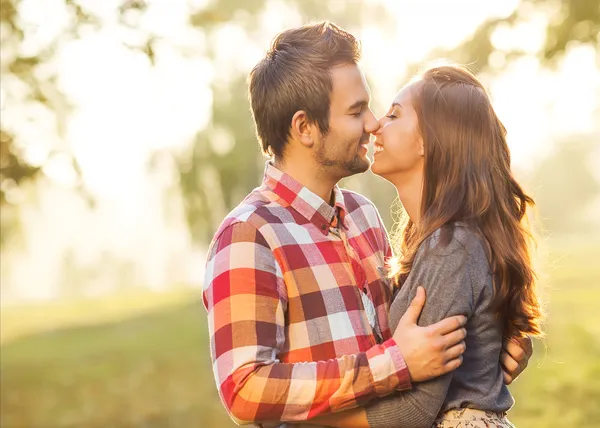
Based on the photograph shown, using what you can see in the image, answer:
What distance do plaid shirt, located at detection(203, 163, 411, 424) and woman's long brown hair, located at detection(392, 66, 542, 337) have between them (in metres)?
0.20

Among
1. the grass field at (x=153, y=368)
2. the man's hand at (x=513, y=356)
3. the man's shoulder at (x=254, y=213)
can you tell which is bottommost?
the grass field at (x=153, y=368)

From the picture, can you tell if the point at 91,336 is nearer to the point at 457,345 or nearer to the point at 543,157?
the point at 457,345

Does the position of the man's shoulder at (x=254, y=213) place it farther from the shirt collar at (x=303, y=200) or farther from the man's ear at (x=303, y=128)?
the man's ear at (x=303, y=128)

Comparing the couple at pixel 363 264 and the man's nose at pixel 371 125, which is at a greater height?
the man's nose at pixel 371 125

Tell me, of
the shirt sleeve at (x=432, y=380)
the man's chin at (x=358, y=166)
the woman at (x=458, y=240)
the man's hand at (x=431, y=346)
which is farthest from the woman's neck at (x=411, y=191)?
the man's hand at (x=431, y=346)

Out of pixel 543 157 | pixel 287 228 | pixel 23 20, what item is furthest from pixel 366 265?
pixel 543 157

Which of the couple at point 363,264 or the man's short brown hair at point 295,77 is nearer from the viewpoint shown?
the couple at point 363,264

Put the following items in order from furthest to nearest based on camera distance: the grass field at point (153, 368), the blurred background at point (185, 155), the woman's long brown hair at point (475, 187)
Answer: the grass field at point (153, 368), the blurred background at point (185, 155), the woman's long brown hair at point (475, 187)

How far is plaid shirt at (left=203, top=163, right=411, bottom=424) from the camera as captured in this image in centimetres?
259

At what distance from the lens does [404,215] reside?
132 inches

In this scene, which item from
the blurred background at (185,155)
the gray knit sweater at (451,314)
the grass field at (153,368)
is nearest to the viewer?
the gray knit sweater at (451,314)

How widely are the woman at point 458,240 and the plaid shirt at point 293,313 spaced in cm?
12

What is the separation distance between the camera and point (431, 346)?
261cm

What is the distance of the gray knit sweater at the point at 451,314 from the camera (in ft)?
8.80
